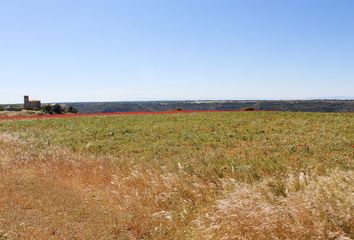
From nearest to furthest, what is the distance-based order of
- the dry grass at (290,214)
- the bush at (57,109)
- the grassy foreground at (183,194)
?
the dry grass at (290,214)
the grassy foreground at (183,194)
the bush at (57,109)

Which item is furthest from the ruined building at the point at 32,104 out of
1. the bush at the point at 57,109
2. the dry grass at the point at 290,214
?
the dry grass at the point at 290,214

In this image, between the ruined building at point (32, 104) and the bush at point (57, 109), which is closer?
the bush at point (57, 109)

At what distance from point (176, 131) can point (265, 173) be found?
14.9 meters

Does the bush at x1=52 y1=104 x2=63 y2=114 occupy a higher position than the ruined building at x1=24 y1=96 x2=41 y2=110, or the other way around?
the ruined building at x1=24 y1=96 x2=41 y2=110

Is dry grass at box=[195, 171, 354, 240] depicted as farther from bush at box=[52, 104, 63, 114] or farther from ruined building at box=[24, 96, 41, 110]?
ruined building at box=[24, 96, 41, 110]

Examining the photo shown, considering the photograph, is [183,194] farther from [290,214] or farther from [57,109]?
[57,109]

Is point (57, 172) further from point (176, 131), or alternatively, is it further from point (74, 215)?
point (176, 131)

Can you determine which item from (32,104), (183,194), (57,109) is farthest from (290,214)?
(32,104)

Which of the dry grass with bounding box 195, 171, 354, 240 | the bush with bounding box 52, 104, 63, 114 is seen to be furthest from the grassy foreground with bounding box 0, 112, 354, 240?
the bush with bounding box 52, 104, 63, 114


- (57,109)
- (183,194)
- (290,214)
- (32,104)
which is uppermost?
(32,104)

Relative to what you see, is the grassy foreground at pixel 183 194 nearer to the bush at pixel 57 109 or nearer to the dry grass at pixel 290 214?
the dry grass at pixel 290 214

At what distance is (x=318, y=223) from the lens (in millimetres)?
5285

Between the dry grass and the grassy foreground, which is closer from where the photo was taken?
the dry grass

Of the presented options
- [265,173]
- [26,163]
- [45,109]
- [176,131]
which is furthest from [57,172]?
[45,109]
